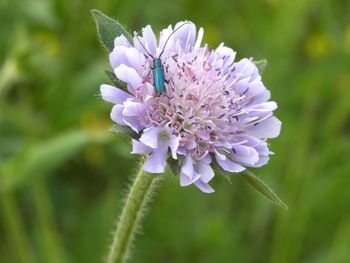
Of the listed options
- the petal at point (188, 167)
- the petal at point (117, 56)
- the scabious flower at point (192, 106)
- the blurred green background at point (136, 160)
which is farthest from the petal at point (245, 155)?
the blurred green background at point (136, 160)

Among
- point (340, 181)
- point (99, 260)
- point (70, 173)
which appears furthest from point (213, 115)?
point (70, 173)

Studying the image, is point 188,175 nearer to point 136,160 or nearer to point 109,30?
point 109,30

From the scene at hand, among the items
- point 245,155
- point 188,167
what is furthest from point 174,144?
point 245,155

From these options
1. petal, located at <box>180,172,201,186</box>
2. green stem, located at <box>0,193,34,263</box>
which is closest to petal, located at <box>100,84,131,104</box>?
petal, located at <box>180,172,201,186</box>

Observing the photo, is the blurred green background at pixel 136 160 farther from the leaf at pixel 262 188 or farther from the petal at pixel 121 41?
the leaf at pixel 262 188

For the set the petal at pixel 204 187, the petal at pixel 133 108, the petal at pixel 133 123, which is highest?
the petal at pixel 133 108
